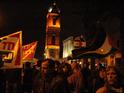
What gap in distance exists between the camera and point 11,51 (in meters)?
11.0

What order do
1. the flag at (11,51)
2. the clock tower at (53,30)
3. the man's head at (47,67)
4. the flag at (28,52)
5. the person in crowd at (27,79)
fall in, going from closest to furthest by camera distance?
the man's head at (47,67), the flag at (11,51), the person in crowd at (27,79), the flag at (28,52), the clock tower at (53,30)

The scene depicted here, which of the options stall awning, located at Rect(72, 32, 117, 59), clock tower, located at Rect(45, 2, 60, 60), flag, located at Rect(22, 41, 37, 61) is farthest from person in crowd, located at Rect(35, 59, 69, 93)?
clock tower, located at Rect(45, 2, 60, 60)

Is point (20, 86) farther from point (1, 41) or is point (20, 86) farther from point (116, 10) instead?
point (116, 10)

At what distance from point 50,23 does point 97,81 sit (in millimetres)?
89761

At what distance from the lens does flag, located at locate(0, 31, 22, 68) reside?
10797 mm

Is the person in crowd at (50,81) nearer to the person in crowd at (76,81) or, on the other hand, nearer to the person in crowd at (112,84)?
the person in crowd at (112,84)

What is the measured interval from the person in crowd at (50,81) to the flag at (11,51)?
312 cm

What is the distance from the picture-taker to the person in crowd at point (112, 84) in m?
5.37

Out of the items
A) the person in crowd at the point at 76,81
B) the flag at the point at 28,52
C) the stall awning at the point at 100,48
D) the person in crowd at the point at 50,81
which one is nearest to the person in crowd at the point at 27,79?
the person in crowd at the point at 76,81

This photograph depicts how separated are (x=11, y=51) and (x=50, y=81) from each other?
3.61m

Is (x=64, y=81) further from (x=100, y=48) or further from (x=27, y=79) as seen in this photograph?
(x=27, y=79)

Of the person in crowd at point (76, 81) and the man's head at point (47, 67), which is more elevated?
the man's head at point (47, 67)

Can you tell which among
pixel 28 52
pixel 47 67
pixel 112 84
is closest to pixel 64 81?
pixel 47 67

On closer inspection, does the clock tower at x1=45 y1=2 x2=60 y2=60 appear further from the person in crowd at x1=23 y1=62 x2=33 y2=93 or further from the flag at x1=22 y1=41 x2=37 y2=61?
the person in crowd at x1=23 y1=62 x2=33 y2=93
